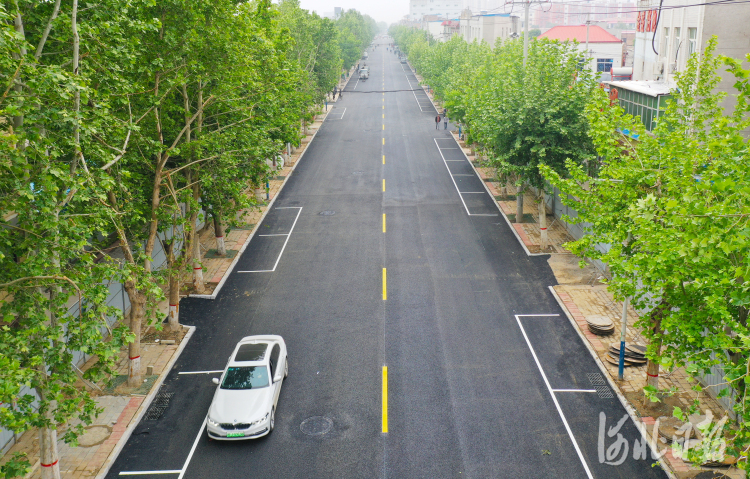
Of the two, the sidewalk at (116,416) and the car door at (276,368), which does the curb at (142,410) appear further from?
the car door at (276,368)

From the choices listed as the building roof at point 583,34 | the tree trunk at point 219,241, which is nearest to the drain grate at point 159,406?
the tree trunk at point 219,241

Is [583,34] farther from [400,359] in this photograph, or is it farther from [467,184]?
[400,359]

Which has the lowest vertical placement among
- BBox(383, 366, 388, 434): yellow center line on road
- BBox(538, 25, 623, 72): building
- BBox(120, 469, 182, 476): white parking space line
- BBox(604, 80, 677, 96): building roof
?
BBox(120, 469, 182, 476): white parking space line

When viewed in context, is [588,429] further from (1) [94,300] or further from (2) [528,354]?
(1) [94,300]

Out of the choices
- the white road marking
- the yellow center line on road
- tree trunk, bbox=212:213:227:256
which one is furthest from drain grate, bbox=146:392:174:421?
tree trunk, bbox=212:213:227:256

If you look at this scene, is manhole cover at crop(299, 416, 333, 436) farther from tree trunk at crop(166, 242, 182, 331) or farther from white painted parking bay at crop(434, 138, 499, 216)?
white painted parking bay at crop(434, 138, 499, 216)

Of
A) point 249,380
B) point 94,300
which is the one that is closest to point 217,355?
point 249,380
